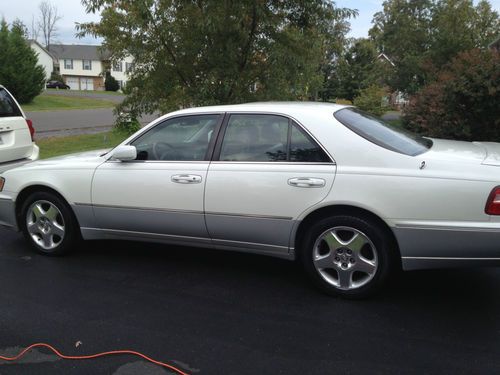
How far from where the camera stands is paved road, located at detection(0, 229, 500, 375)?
3.09 metres

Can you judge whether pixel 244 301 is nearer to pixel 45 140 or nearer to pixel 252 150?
pixel 252 150

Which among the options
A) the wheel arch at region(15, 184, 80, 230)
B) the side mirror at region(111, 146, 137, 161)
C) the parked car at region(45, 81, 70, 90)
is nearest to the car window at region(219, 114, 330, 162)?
the side mirror at region(111, 146, 137, 161)

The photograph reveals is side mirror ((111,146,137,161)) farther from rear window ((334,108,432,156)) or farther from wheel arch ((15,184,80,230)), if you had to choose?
rear window ((334,108,432,156))

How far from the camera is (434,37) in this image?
3064 cm

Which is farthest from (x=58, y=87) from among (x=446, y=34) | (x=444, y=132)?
(x=444, y=132)

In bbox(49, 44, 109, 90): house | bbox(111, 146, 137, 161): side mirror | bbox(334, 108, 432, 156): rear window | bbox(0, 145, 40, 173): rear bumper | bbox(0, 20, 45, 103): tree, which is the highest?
bbox(49, 44, 109, 90): house

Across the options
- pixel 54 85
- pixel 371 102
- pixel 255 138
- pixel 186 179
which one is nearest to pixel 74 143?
pixel 186 179

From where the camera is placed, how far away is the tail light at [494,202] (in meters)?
3.45

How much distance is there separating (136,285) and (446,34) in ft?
89.0

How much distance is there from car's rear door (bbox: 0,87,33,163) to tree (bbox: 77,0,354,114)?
1789mm

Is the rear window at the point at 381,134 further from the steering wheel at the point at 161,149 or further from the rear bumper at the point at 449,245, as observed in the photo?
the steering wheel at the point at 161,149

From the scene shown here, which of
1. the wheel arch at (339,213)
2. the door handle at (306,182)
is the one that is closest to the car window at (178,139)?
the door handle at (306,182)

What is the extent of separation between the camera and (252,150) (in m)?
4.21

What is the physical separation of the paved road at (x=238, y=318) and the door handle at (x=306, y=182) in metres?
0.90
